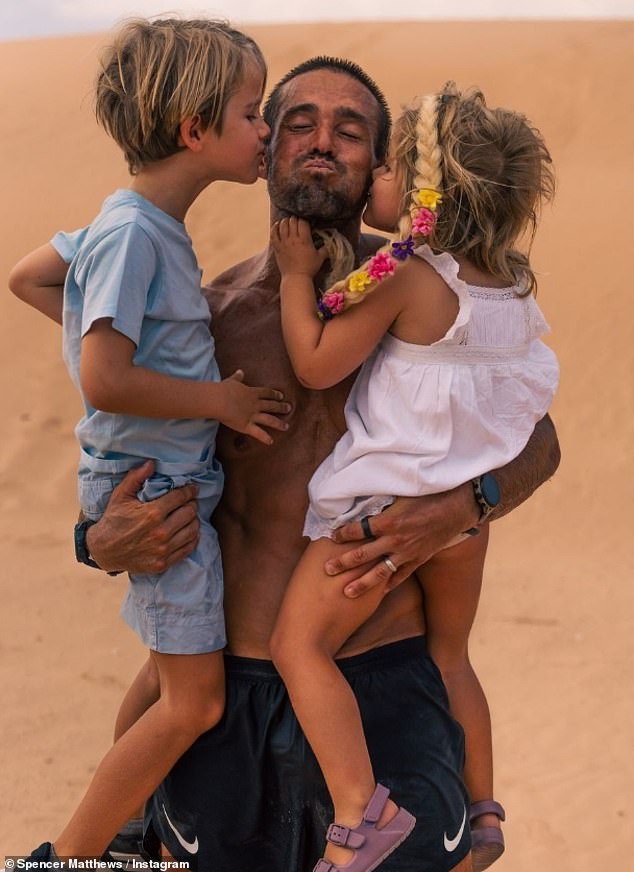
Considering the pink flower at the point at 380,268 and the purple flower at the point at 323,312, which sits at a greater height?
the pink flower at the point at 380,268

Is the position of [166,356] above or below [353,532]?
above

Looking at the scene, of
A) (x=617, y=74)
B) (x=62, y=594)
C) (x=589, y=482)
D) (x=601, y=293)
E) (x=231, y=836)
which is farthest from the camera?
(x=617, y=74)

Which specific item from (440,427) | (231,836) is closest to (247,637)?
(231,836)

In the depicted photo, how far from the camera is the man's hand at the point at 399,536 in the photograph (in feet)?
9.11

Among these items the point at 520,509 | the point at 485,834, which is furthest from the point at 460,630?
the point at 520,509

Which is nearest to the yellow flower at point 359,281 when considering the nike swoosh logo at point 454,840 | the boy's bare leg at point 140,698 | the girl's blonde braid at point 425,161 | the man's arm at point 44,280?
the girl's blonde braid at point 425,161

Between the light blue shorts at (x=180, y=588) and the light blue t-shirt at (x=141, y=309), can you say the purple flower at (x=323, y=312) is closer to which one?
the light blue t-shirt at (x=141, y=309)

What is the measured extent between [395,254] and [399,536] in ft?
1.98

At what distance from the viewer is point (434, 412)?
2.74 metres

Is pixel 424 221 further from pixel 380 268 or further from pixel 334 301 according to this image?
pixel 334 301

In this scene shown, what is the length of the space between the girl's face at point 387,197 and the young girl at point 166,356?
0.28 m

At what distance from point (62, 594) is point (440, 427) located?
19.2 feet

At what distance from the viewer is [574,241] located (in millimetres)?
11219

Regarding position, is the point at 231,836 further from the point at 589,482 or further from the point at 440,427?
the point at 589,482
